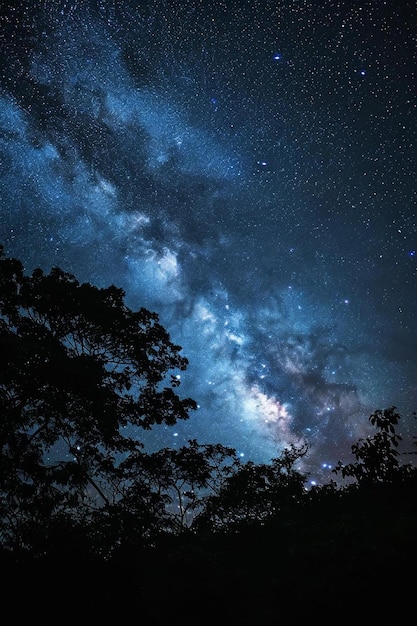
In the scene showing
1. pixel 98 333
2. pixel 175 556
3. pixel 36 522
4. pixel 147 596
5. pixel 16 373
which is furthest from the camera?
pixel 98 333

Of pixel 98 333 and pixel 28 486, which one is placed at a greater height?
pixel 98 333

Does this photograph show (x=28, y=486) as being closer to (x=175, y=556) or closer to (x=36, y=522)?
(x=36, y=522)

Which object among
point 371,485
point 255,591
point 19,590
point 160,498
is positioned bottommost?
point 19,590

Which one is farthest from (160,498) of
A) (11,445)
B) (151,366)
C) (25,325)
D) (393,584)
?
(393,584)

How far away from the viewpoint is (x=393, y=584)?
5.25 metres

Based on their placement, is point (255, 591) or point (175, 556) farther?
point (175, 556)

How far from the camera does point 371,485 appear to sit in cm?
995

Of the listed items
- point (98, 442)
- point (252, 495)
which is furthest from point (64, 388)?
point (252, 495)

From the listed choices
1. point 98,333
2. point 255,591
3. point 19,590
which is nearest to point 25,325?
point 98,333

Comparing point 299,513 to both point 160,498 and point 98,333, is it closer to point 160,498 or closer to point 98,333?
point 160,498

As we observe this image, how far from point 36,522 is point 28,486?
2.91 feet

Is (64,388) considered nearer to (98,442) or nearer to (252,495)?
Answer: (98,442)

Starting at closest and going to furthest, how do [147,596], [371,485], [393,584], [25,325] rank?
[393,584] → [147,596] → [371,485] → [25,325]

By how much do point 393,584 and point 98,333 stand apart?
966cm
